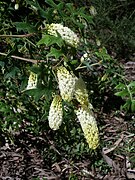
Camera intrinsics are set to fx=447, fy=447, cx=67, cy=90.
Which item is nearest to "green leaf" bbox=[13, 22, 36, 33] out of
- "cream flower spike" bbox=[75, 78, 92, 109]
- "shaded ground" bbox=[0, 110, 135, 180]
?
"cream flower spike" bbox=[75, 78, 92, 109]

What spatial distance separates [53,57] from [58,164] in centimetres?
84

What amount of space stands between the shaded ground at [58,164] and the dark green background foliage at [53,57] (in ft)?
0.29

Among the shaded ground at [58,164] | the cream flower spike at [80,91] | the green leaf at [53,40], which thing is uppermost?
the green leaf at [53,40]

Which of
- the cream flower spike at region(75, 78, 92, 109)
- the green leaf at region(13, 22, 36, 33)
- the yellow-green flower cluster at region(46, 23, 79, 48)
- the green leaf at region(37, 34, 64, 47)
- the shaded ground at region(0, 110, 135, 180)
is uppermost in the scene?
the green leaf at region(13, 22, 36, 33)

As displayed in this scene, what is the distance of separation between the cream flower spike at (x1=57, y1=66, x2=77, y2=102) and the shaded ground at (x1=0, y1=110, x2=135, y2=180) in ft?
5.91

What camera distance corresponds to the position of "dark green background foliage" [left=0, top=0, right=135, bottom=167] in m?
1.71

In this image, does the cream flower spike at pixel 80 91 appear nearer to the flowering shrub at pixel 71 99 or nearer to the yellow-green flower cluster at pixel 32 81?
the flowering shrub at pixel 71 99

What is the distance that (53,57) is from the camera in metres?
3.25

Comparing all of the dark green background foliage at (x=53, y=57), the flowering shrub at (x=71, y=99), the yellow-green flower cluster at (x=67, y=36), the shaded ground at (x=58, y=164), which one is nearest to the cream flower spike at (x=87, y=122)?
the flowering shrub at (x=71, y=99)

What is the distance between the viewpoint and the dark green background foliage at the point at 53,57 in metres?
1.71

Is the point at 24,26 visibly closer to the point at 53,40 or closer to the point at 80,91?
the point at 53,40

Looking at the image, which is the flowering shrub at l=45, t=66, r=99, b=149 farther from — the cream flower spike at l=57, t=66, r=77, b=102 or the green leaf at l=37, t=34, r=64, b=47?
the green leaf at l=37, t=34, r=64, b=47

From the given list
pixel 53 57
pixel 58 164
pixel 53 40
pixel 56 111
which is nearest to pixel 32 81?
pixel 56 111

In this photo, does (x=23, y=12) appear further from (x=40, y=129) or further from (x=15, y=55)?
(x=15, y=55)
